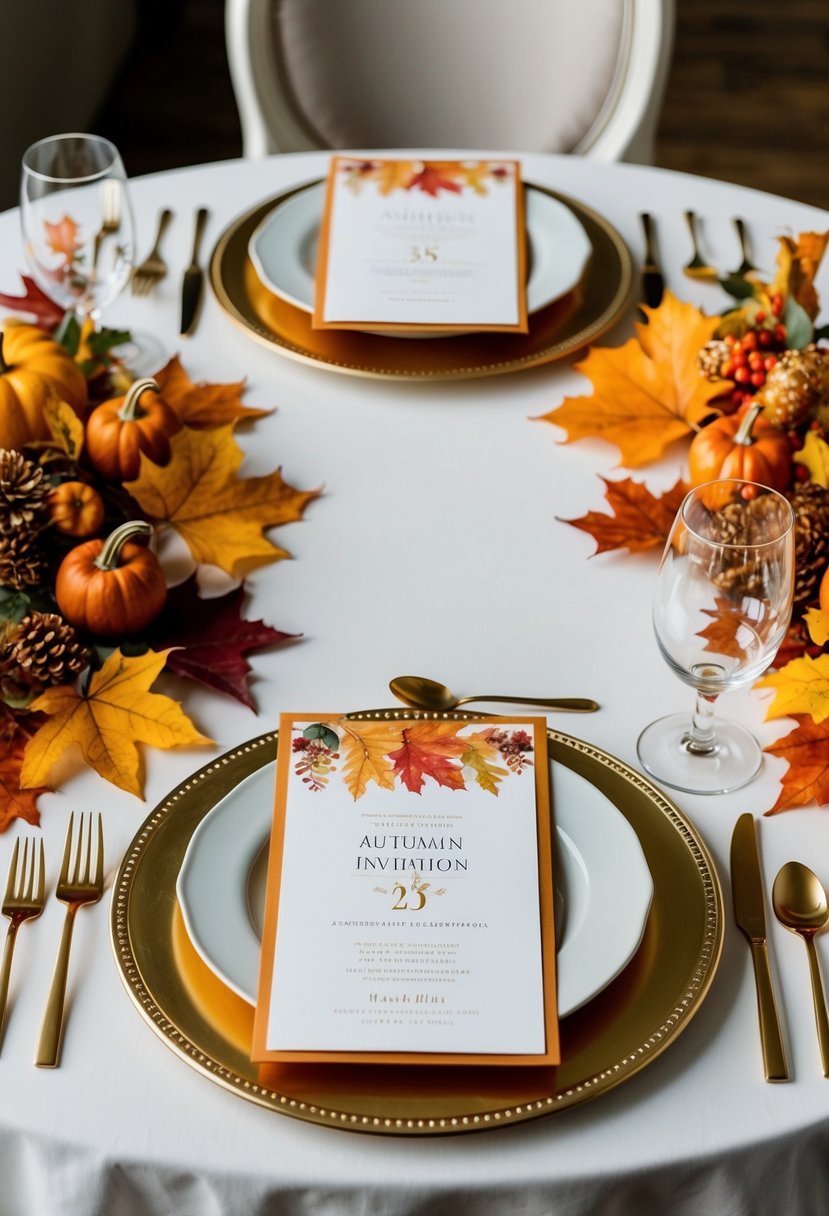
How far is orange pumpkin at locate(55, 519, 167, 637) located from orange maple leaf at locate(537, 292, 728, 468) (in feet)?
1.20

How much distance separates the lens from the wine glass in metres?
0.75

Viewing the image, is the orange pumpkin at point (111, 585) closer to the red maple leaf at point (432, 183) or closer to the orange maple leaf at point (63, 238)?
the orange maple leaf at point (63, 238)

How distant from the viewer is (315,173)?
4.54 ft

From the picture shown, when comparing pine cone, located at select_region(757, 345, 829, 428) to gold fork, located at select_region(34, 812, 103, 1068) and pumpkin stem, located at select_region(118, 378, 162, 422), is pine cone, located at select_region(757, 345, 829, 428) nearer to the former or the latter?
pumpkin stem, located at select_region(118, 378, 162, 422)

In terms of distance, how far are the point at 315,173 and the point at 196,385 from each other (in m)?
0.40

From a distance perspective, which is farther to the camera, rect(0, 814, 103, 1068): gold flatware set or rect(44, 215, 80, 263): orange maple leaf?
rect(44, 215, 80, 263): orange maple leaf

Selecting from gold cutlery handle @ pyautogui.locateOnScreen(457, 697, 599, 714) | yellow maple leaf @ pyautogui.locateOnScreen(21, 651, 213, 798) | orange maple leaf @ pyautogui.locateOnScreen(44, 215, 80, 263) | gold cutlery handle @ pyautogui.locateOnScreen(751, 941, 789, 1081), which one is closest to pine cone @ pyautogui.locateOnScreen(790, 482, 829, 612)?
gold cutlery handle @ pyautogui.locateOnScreen(457, 697, 599, 714)

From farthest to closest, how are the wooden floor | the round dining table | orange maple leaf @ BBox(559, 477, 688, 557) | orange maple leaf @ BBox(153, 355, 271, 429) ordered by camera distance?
the wooden floor, orange maple leaf @ BBox(153, 355, 271, 429), orange maple leaf @ BBox(559, 477, 688, 557), the round dining table

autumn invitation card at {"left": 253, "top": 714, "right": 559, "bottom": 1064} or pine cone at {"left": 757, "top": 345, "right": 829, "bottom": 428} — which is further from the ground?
pine cone at {"left": 757, "top": 345, "right": 829, "bottom": 428}

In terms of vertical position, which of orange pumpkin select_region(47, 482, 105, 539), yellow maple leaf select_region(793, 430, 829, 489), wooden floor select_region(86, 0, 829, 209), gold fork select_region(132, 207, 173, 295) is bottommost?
orange pumpkin select_region(47, 482, 105, 539)

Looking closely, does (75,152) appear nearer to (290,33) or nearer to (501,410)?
(501,410)

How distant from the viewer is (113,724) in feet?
2.68

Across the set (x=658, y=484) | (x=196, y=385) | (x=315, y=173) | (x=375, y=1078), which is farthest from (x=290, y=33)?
(x=375, y=1078)

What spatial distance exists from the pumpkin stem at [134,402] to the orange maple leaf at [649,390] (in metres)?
0.32
